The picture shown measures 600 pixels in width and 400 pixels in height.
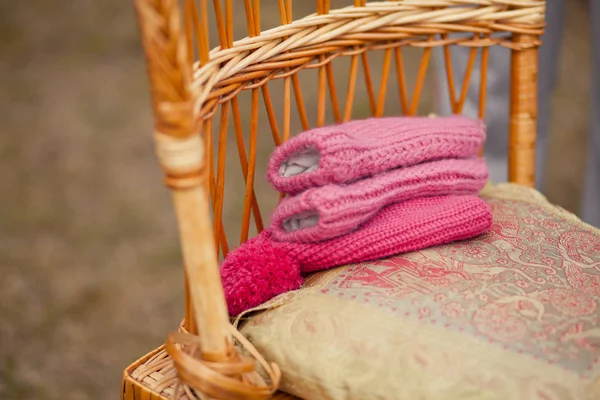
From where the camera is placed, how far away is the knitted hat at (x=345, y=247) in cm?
55

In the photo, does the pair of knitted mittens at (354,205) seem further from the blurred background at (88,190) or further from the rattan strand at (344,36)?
the blurred background at (88,190)

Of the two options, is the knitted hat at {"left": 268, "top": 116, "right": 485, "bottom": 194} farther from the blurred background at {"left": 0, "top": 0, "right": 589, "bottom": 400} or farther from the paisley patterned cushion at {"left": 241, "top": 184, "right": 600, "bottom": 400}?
the blurred background at {"left": 0, "top": 0, "right": 589, "bottom": 400}

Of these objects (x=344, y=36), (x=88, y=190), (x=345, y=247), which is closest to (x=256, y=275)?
(x=345, y=247)

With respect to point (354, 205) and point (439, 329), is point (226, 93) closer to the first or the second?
point (354, 205)

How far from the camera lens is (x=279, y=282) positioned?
0.55m

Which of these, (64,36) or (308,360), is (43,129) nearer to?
(64,36)

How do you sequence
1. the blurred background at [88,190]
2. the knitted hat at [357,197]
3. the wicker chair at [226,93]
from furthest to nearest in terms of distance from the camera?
the blurred background at [88,190], the knitted hat at [357,197], the wicker chair at [226,93]

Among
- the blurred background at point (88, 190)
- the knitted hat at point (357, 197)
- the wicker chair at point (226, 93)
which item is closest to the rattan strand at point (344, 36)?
the wicker chair at point (226, 93)

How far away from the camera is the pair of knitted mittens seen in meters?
0.55

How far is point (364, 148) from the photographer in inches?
22.5

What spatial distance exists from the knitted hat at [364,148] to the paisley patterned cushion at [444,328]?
9cm

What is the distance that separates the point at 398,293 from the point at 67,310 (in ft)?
3.42

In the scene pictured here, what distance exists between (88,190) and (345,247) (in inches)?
53.2

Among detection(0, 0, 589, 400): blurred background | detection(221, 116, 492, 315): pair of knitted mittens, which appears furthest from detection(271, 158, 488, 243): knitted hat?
detection(0, 0, 589, 400): blurred background
